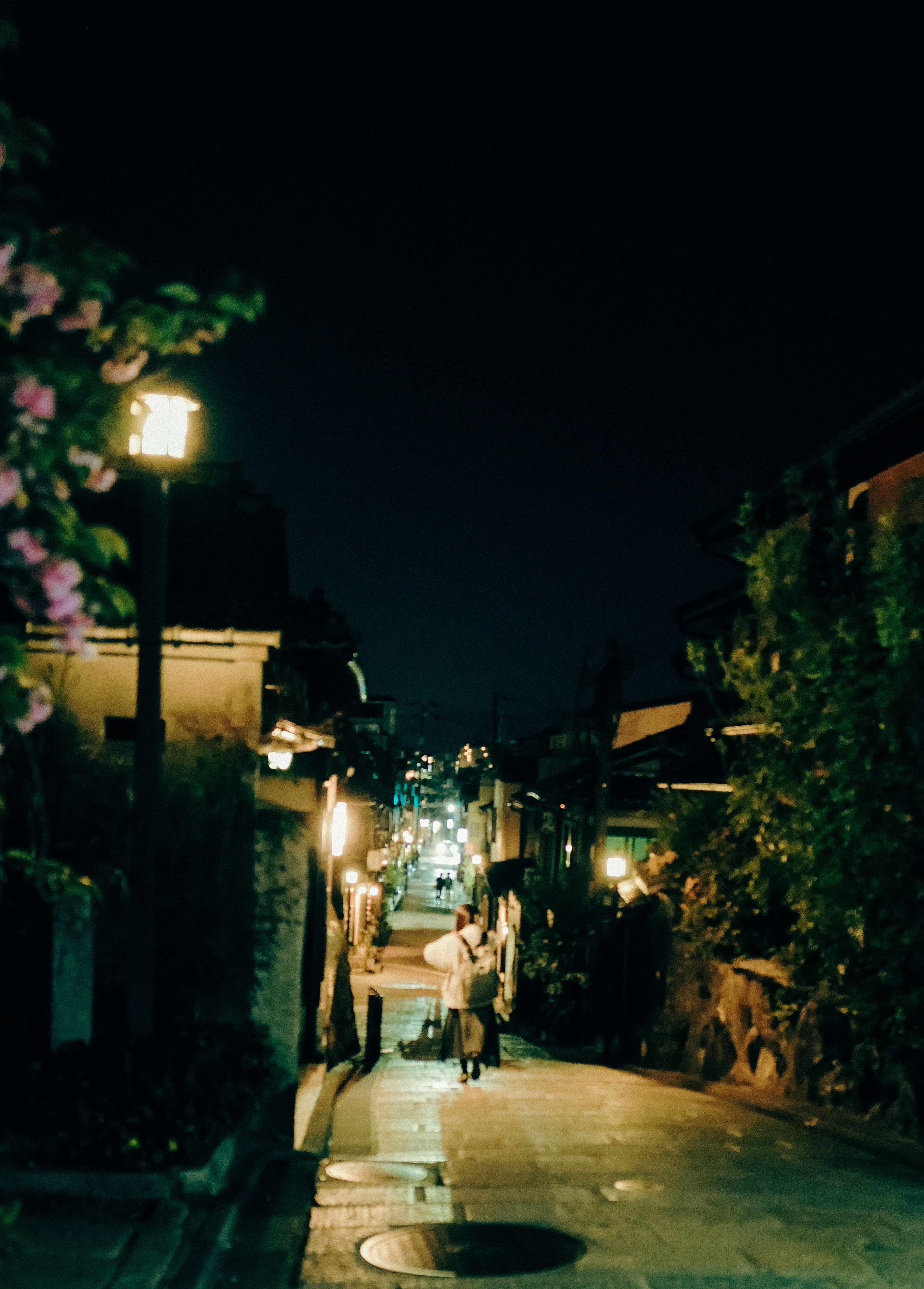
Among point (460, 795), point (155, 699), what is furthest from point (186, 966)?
point (460, 795)

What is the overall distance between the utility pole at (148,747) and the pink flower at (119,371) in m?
4.63

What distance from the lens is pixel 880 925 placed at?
10641mm

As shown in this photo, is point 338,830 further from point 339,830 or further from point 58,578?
point 58,578

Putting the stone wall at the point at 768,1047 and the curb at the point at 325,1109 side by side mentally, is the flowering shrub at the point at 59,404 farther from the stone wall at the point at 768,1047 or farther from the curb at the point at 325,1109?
the stone wall at the point at 768,1047

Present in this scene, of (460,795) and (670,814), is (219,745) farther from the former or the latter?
(460,795)

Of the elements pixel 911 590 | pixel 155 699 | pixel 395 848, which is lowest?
pixel 395 848

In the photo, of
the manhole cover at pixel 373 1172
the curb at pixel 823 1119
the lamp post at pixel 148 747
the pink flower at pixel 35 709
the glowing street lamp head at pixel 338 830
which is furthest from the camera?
the glowing street lamp head at pixel 338 830

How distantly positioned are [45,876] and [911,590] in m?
8.32

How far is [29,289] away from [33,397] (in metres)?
0.42

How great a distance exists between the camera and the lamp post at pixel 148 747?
875 centimetres

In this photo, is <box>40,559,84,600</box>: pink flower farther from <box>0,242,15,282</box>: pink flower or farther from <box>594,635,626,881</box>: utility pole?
<box>594,635,626,881</box>: utility pole

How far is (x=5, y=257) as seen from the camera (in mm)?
3609

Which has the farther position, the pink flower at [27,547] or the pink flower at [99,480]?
the pink flower at [99,480]

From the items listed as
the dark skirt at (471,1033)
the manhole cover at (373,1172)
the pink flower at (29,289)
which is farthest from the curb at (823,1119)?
the pink flower at (29,289)
